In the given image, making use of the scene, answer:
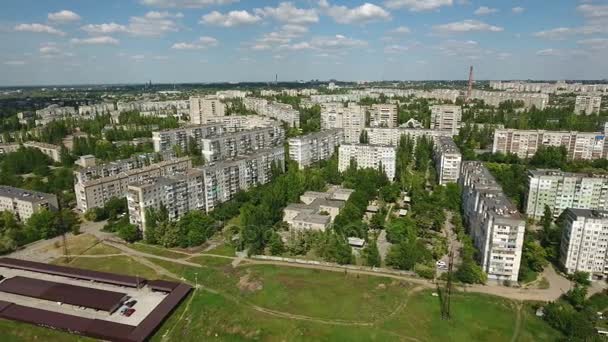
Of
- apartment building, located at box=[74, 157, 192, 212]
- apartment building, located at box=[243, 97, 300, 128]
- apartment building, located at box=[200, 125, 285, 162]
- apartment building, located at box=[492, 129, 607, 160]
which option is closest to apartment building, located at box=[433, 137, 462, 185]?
apartment building, located at box=[492, 129, 607, 160]

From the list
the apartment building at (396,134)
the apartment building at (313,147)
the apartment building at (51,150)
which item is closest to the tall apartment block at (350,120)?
the apartment building at (396,134)

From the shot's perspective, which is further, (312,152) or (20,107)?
(20,107)

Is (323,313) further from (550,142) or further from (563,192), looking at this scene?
(550,142)

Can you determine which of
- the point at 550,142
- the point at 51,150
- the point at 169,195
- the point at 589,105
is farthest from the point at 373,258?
the point at 589,105

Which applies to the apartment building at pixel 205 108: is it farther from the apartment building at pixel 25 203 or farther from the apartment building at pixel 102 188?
the apartment building at pixel 25 203

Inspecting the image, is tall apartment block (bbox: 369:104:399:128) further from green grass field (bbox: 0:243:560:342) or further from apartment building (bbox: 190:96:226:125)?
green grass field (bbox: 0:243:560:342)

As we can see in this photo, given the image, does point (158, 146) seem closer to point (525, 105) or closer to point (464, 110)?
point (464, 110)

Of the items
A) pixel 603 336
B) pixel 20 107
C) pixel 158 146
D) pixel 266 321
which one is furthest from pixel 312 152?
pixel 20 107

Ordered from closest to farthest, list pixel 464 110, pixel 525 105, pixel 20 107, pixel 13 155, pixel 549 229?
pixel 549 229, pixel 13 155, pixel 464 110, pixel 525 105, pixel 20 107
